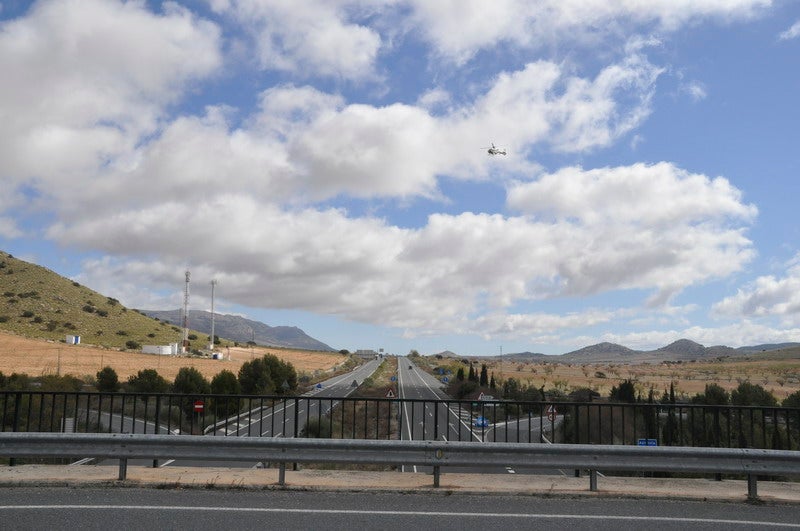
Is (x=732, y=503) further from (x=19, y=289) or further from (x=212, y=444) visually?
(x=19, y=289)

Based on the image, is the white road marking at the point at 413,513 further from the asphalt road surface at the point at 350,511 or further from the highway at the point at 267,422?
the highway at the point at 267,422

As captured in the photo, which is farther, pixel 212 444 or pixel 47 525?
pixel 212 444

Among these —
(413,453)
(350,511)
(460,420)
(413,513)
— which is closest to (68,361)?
(460,420)

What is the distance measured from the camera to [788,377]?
98438 millimetres

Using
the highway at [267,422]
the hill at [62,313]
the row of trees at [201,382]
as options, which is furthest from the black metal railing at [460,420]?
the hill at [62,313]

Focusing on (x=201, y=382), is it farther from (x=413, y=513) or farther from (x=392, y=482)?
(x=413, y=513)

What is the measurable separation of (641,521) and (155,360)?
8250 centimetres

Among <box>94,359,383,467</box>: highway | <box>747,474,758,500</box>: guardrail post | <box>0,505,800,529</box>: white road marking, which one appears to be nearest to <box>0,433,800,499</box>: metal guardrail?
<box>747,474,758,500</box>: guardrail post

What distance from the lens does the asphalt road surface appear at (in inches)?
306

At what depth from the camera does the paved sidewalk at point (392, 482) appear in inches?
380

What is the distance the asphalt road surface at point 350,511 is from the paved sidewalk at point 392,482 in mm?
246

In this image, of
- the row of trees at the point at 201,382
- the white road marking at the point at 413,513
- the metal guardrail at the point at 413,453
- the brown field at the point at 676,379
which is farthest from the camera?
the brown field at the point at 676,379

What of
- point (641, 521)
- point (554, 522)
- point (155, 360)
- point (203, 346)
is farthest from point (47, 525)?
point (203, 346)

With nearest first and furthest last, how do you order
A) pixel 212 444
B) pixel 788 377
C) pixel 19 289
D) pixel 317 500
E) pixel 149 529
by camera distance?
pixel 149 529 → pixel 317 500 → pixel 212 444 → pixel 788 377 → pixel 19 289
